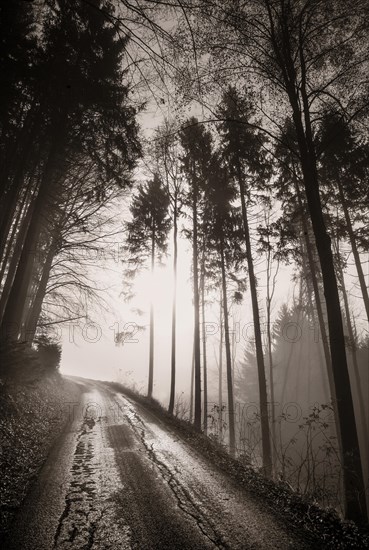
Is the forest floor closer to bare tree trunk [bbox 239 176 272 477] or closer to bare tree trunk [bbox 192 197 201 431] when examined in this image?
bare tree trunk [bbox 239 176 272 477]

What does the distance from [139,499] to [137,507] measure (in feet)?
0.86

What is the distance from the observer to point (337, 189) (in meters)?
15.4

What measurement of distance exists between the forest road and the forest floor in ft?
0.04

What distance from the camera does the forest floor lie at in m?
3.43

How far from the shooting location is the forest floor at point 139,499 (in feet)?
11.2

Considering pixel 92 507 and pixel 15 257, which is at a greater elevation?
pixel 15 257

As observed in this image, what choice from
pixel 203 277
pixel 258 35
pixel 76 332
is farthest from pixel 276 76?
pixel 76 332

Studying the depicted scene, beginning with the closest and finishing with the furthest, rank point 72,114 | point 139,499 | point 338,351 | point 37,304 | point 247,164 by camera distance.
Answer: point 139,499 → point 338,351 → point 72,114 → point 247,164 → point 37,304

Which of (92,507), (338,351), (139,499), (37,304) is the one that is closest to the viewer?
(92,507)

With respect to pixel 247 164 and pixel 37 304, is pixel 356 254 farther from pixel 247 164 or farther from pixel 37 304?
pixel 37 304

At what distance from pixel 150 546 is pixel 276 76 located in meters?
10.0

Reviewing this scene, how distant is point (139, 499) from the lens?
4.39 m

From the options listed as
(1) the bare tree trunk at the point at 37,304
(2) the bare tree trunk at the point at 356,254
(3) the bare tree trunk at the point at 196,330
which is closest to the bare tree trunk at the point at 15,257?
(1) the bare tree trunk at the point at 37,304

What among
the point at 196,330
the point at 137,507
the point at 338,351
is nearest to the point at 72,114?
the point at 196,330
